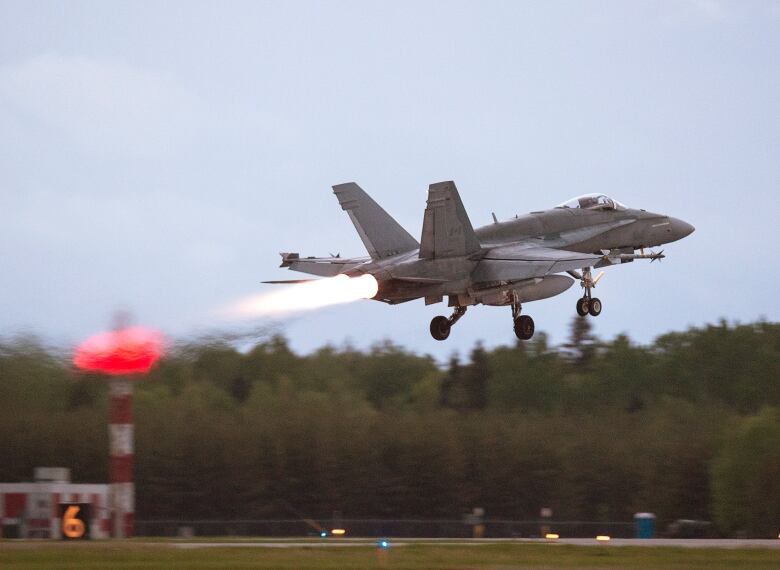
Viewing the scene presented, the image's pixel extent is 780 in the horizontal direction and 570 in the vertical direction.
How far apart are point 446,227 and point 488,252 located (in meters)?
2.19

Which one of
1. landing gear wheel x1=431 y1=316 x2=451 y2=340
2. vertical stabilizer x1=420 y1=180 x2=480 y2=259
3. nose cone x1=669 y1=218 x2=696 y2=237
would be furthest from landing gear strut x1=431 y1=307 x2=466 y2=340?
nose cone x1=669 y1=218 x2=696 y2=237

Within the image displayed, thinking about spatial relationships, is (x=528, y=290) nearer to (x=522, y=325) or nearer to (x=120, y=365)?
(x=522, y=325)

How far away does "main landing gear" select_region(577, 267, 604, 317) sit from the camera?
42688mm

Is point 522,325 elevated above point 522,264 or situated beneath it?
situated beneath

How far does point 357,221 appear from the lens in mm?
41375

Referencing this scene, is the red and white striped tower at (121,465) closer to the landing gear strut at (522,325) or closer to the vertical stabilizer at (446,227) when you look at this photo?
the landing gear strut at (522,325)

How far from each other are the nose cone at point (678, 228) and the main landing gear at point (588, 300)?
13.2 ft

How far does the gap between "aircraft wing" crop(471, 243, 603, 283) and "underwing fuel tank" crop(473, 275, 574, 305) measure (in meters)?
0.73

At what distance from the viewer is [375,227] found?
41031 mm

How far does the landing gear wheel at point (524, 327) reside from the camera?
41656 millimetres

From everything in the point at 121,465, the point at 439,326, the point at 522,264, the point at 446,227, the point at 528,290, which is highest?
the point at 446,227

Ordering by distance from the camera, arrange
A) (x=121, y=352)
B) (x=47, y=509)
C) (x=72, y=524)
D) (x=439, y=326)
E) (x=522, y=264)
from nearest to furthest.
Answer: (x=522, y=264), (x=439, y=326), (x=121, y=352), (x=72, y=524), (x=47, y=509)

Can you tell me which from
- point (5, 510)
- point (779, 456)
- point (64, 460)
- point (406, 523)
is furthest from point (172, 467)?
point (779, 456)

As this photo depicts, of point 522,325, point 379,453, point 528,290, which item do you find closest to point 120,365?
point 522,325
